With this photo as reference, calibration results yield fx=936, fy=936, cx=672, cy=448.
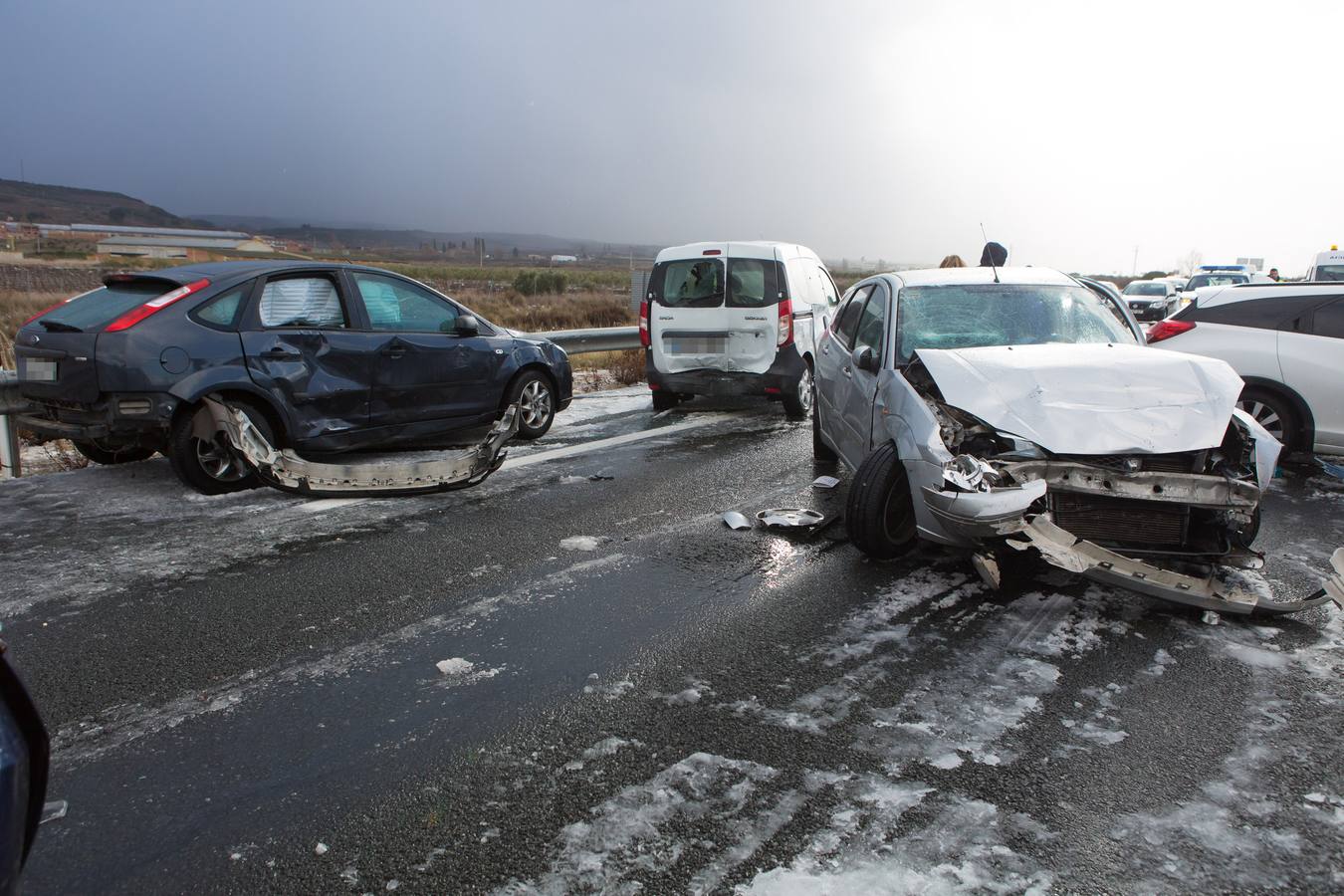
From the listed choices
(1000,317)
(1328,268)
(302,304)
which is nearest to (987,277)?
(1000,317)

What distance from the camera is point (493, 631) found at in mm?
4152

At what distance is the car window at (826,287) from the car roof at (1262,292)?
13.2 feet

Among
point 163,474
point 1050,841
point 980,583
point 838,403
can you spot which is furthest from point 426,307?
point 1050,841

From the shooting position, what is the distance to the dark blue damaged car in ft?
19.8

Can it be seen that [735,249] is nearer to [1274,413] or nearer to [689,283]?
[689,283]

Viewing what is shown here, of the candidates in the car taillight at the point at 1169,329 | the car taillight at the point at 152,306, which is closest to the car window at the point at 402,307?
the car taillight at the point at 152,306

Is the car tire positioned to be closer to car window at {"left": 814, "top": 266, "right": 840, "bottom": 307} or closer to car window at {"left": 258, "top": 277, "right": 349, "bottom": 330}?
car window at {"left": 814, "top": 266, "right": 840, "bottom": 307}

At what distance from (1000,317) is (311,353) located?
15.8ft

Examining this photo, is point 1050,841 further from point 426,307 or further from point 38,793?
point 426,307

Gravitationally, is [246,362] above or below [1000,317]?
below

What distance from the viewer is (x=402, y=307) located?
7676mm

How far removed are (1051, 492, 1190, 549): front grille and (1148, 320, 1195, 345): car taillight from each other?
5139 millimetres

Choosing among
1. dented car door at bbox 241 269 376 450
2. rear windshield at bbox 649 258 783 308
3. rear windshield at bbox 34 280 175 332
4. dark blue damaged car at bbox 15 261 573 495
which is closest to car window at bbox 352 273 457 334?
dark blue damaged car at bbox 15 261 573 495

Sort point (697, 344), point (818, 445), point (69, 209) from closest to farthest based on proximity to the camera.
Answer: point (818, 445), point (697, 344), point (69, 209)
